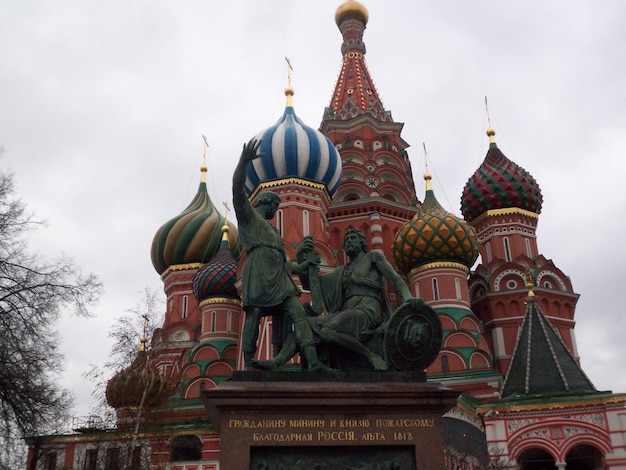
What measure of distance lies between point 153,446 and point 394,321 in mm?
15611

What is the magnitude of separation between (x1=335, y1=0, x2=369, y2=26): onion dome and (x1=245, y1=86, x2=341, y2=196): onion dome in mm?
15281

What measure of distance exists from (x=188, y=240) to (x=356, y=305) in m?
30.9

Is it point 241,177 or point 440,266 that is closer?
point 241,177

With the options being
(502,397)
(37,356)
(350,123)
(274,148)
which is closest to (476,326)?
(502,397)

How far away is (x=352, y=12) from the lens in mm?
42688

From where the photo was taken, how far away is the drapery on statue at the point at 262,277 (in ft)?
26.3

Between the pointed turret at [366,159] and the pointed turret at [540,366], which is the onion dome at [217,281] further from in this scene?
the pointed turret at [540,366]

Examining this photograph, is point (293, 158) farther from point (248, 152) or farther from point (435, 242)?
point (248, 152)

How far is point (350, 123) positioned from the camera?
1446 inches

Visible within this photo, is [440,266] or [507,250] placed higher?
[507,250]

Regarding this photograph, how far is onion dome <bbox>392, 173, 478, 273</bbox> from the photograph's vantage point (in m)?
29.1

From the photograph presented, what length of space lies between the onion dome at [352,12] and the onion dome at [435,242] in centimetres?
1791

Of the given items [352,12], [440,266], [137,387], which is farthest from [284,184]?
[352,12]

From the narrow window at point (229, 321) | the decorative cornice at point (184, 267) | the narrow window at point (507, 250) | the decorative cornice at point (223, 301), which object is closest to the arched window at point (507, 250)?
the narrow window at point (507, 250)
